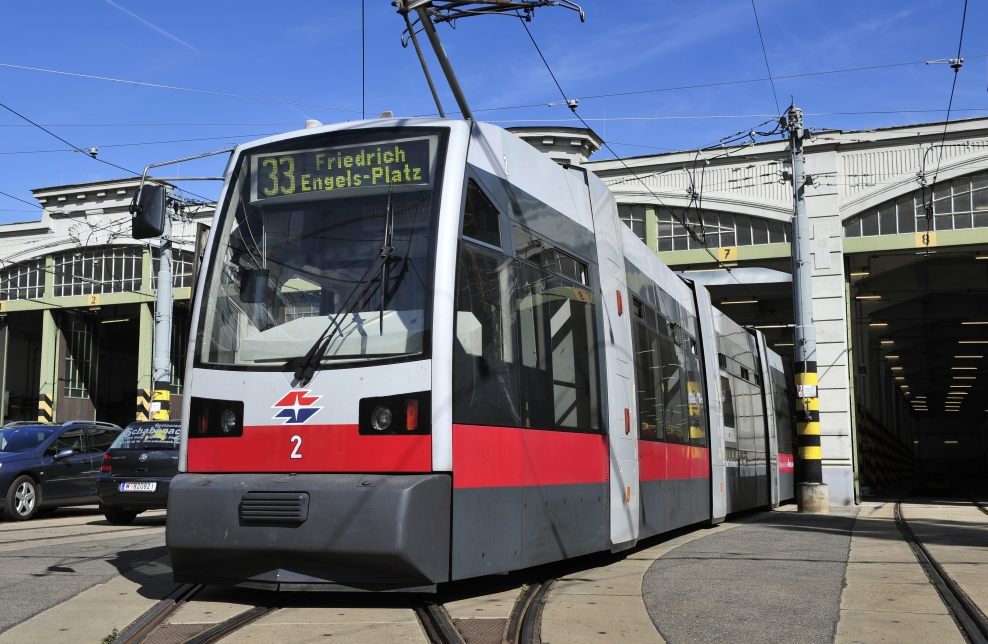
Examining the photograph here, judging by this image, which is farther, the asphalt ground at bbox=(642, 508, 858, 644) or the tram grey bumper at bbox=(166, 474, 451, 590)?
the tram grey bumper at bbox=(166, 474, 451, 590)

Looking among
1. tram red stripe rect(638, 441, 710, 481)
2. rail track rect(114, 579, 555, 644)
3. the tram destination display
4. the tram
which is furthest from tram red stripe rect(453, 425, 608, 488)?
the tram destination display

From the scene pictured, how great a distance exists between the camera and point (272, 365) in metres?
6.67

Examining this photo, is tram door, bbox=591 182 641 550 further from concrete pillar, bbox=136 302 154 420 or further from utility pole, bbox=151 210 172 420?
concrete pillar, bbox=136 302 154 420

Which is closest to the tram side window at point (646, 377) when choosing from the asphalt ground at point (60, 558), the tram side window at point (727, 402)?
the tram side window at point (727, 402)

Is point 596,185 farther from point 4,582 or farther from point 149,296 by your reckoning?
point 149,296

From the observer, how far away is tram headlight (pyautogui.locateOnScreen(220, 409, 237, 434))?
6711 millimetres

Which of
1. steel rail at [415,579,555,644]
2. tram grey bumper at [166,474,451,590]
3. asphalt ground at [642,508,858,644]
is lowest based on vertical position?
asphalt ground at [642,508,858,644]

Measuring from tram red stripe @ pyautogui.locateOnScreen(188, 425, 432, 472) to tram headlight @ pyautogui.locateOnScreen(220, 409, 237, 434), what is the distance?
70 millimetres

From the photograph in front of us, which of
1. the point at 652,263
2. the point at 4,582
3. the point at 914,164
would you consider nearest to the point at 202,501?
the point at 4,582

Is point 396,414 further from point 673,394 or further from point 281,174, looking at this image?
point 673,394

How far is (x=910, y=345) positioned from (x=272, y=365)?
4107cm

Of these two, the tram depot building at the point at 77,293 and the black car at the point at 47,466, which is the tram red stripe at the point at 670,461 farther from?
the tram depot building at the point at 77,293

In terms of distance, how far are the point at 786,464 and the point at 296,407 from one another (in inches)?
682

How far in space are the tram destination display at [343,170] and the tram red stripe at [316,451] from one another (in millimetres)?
1572
